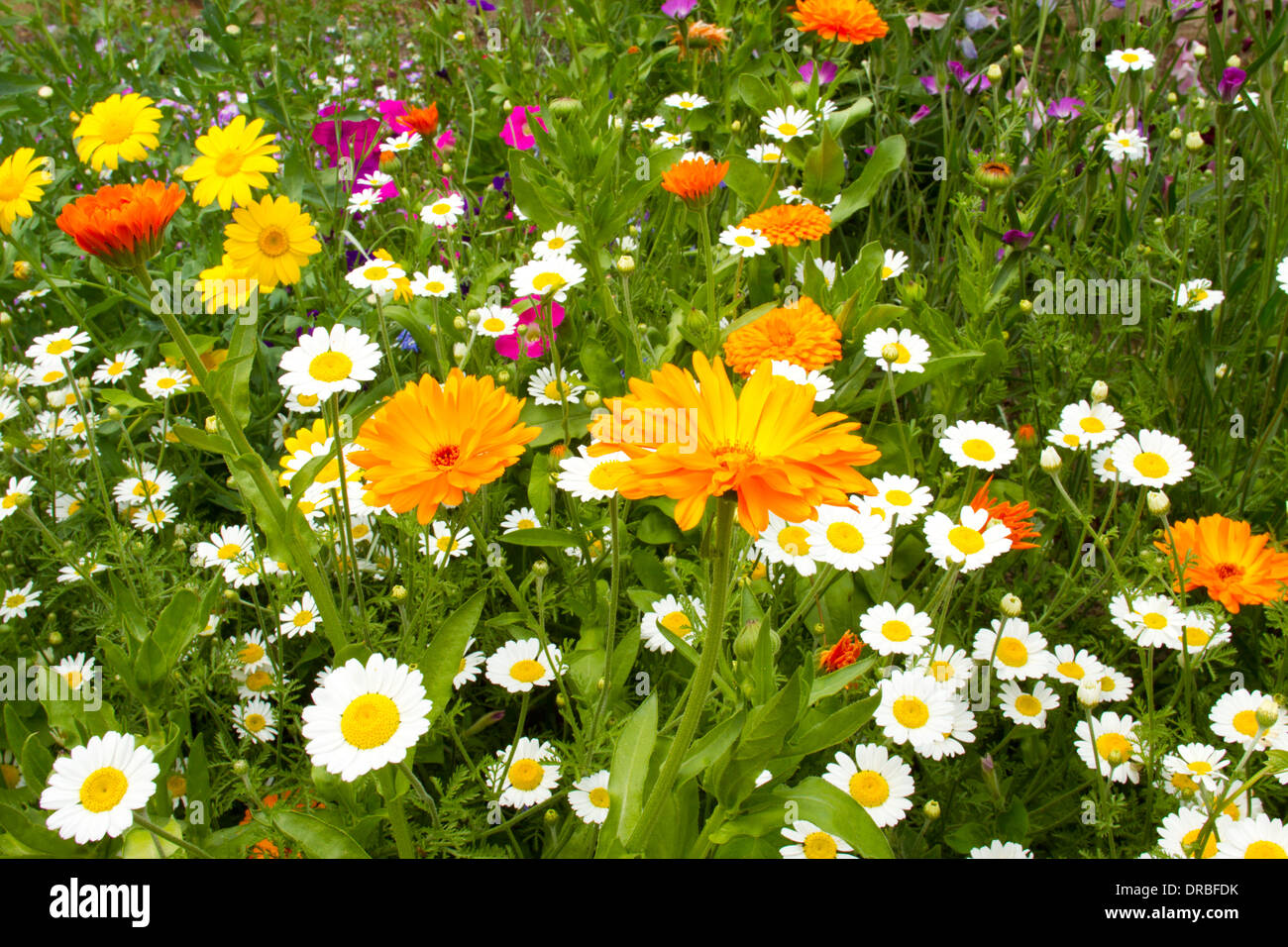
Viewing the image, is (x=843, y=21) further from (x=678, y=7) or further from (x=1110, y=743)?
(x=1110, y=743)

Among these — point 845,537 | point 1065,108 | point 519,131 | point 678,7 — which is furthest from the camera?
point 678,7

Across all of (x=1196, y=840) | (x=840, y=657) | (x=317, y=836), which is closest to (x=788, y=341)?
(x=840, y=657)

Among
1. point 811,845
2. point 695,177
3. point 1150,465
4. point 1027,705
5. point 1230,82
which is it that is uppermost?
point 1230,82

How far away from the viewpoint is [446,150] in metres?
2.36

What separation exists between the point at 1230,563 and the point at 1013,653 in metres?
0.37

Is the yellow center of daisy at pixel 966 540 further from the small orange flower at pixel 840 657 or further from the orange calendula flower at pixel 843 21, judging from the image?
the orange calendula flower at pixel 843 21

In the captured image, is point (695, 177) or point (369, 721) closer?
point (369, 721)

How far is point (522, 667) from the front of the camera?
52.3 inches

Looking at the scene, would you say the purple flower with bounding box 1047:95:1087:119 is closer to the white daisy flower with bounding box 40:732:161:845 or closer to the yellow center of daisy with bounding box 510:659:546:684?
the yellow center of daisy with bounding box 510:659:546:684

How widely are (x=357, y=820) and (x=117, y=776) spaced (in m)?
0.27

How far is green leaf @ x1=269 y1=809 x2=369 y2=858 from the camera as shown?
977 mm

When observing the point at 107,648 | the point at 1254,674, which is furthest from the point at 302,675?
the point at 1254,674

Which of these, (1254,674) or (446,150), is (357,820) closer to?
(1254,674)

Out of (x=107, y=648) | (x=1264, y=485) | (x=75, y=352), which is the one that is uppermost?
(x=75, y=352)
